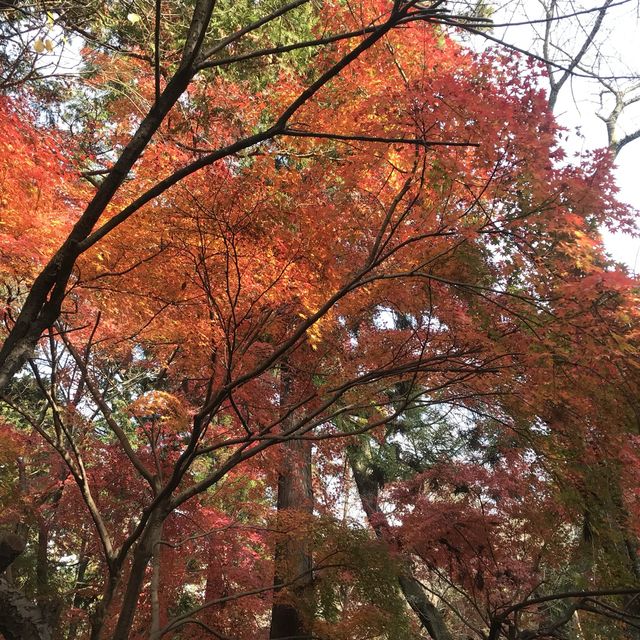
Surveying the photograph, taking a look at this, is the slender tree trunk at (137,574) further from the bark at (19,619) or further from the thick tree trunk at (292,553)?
the thick tree trunk at (292,553)

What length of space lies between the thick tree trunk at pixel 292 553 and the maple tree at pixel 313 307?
4 centimetres

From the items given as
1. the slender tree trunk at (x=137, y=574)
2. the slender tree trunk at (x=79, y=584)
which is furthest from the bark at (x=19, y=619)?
the slender tree trunk at (x=79, y=584)

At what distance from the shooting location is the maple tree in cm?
405

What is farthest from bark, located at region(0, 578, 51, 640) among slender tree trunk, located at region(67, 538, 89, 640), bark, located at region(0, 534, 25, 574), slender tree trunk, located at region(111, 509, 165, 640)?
slender tree trunk, located at region(67, 538, 89, 640)

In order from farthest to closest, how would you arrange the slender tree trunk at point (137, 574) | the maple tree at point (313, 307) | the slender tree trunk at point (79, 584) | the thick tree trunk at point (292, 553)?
the slender tree trunk at point (79, 584) → the thick tree trunk at point (292, 553) → the slender tree trunk at point (137, 574) → the maple tree at point (313, 307)

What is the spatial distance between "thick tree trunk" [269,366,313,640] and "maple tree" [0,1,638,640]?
0.13ft

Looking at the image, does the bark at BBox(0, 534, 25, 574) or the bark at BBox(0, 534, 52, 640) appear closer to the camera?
the bark at BBox(0, 534, 52, 640)

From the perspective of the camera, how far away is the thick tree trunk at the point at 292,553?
23.6 ft

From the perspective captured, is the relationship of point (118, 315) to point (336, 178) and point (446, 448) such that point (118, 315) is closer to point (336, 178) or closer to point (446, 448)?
point (336, 178)

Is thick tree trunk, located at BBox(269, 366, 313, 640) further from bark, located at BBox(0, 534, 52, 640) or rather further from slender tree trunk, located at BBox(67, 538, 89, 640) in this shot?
slender tree trunk, located at BBox(67, 538, 89, 640)

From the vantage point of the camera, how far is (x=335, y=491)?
14805mm

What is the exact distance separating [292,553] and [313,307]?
401 centimetres

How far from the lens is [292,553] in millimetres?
7586

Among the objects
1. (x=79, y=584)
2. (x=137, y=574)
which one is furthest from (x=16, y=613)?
(x=79, y=584)
